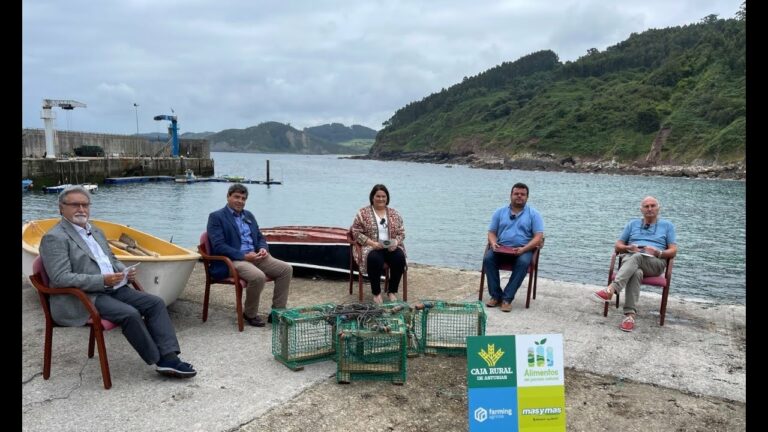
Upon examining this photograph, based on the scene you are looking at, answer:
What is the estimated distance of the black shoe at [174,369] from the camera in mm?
4082

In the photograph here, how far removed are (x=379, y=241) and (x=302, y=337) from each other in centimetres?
214

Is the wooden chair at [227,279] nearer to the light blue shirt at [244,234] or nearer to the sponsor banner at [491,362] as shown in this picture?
the light blue shirt at [244,234]

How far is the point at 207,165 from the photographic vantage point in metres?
64.7

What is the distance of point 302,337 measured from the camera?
4.52m

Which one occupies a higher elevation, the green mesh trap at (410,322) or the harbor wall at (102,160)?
the harbor wall at (102,160)

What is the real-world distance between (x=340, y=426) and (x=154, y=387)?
144 centimetres

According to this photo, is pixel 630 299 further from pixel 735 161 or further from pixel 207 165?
pixel 735 161

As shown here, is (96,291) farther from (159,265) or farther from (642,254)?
(642,254)

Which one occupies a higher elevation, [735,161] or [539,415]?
[735,161]

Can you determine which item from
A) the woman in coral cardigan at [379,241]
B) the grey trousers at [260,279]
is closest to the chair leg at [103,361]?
the grey trousers at [260,279]

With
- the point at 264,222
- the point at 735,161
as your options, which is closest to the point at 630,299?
the point at 264,222

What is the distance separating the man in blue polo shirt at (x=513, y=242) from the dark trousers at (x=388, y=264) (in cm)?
102

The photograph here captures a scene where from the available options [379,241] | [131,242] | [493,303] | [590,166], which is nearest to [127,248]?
[131,242]

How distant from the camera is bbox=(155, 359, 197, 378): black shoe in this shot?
408 cm
